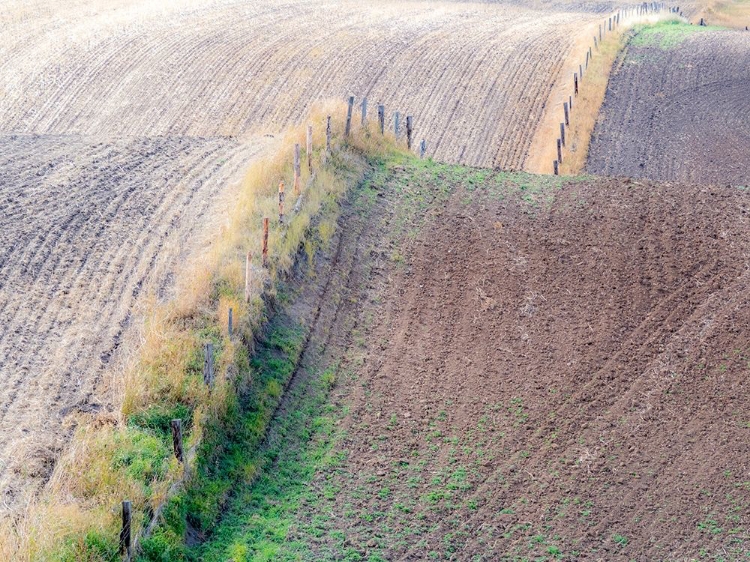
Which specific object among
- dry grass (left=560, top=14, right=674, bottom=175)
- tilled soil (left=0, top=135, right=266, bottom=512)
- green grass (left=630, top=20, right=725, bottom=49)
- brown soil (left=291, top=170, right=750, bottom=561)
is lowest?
green grass (left=630, top=20, right=725, bottom=49)

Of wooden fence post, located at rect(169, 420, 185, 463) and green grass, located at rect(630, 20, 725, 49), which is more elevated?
wooden fence post, located at rect(169, 420, 185, 463)

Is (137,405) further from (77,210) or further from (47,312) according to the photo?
(77,210)

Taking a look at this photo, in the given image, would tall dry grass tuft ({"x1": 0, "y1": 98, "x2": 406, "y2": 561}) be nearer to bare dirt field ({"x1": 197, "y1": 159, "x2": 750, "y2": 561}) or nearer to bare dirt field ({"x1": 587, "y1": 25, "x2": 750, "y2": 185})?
bare dirt field ({"x1": 197, "y1": 159, "x2": 750, "y2": 561})

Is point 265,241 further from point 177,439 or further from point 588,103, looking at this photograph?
point 588,103

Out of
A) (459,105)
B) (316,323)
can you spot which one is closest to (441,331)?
(316,323)

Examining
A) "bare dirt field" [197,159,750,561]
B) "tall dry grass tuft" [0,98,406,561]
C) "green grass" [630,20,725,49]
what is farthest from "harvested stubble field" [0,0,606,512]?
"green grass" [630,20,725,49]
